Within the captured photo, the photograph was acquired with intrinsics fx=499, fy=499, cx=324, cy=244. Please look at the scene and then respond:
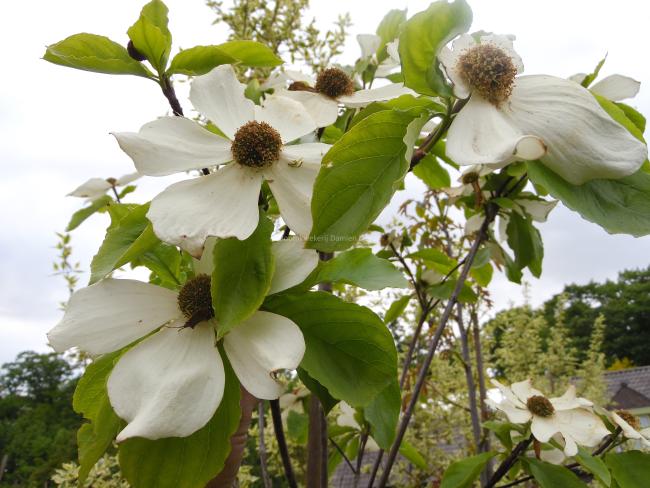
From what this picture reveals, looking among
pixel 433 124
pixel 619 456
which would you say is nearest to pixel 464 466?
pixel 619 456

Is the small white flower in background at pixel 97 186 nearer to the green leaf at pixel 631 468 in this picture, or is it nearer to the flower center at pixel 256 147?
the flower center at pixel 256 147

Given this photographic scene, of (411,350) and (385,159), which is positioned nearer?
(385,159)

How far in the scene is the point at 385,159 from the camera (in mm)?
465

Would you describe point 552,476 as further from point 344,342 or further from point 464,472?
point 344,342

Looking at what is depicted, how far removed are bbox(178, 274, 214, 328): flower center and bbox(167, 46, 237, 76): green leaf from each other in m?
0.26

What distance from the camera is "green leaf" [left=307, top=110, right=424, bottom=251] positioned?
1.44ft

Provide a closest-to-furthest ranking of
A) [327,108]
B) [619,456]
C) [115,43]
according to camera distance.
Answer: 1. [115,43]
2. [327,108]
3. [619,456]

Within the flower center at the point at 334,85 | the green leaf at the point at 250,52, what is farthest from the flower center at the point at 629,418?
the green leaf at the point at 250,52

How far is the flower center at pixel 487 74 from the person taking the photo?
0.50 metres

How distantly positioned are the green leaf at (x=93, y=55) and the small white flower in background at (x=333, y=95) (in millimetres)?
211

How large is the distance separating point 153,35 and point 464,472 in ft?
2.75

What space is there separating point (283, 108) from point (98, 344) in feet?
1.09

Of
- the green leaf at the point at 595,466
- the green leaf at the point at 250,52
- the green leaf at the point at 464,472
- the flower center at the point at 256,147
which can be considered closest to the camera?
the flower center at the point at 256,147

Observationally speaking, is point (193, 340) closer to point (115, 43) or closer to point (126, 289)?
point (126, 289)
